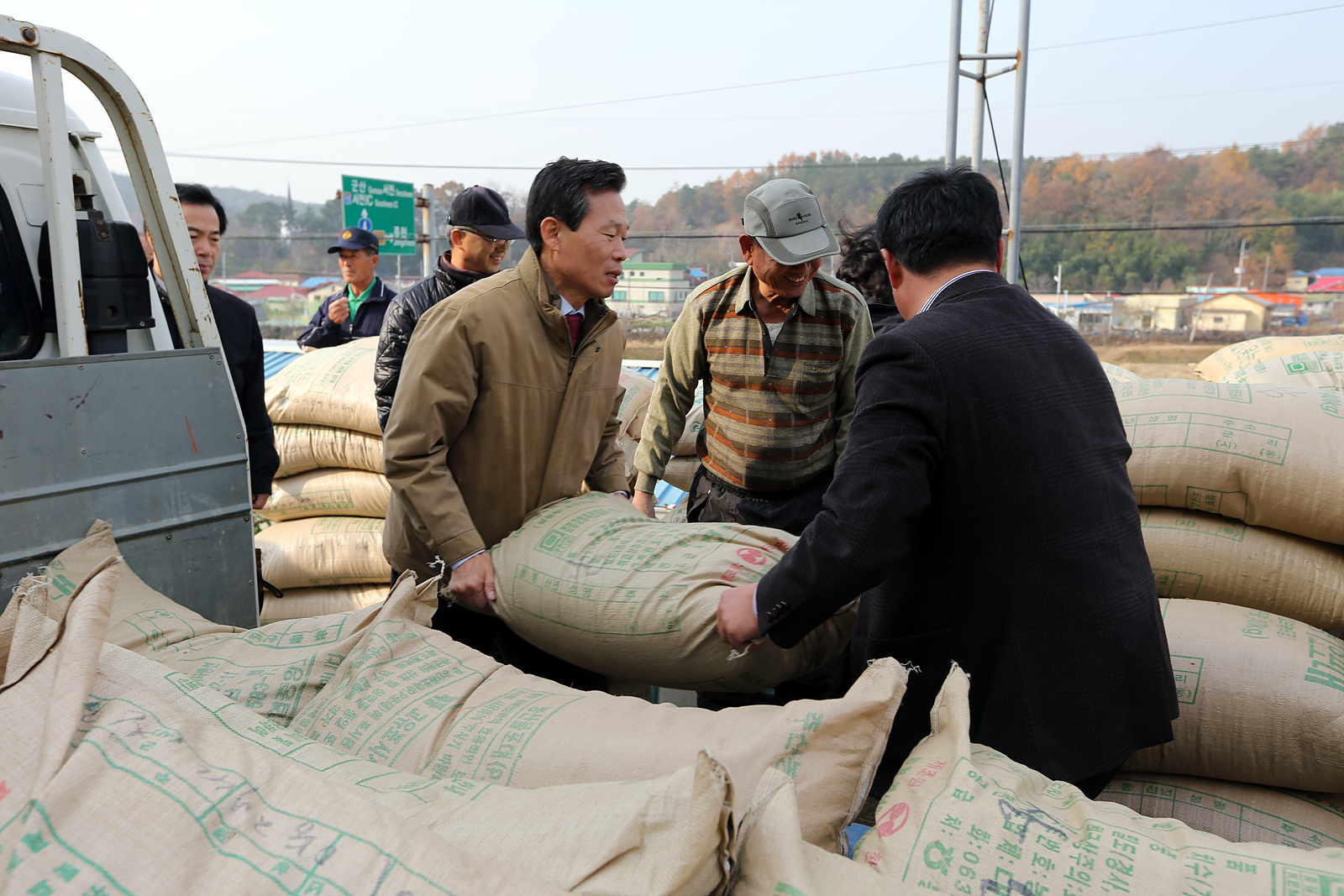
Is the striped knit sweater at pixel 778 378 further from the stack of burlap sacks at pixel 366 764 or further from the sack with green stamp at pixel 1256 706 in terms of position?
the stack of burlap sacks at pixel 366 764

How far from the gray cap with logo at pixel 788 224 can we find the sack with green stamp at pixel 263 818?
180cm

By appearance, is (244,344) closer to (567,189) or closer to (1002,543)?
(567,189)

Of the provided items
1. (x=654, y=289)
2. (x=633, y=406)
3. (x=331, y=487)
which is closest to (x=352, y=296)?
(x=331, y=487)

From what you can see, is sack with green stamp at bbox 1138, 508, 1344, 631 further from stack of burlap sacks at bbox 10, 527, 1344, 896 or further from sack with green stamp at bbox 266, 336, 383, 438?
sack with green stamp at bbox 266, 336, 383, 438

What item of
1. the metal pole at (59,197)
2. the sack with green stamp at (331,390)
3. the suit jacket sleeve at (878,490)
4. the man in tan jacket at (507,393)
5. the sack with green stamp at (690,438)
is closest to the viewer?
the suit jacket sleeve at (878,490)

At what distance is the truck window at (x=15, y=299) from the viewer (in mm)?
2100

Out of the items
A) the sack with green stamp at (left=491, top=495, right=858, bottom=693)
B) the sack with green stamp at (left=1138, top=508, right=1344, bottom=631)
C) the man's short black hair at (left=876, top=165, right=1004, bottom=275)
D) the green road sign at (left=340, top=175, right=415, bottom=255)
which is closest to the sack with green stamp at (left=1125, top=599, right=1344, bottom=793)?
the sack with green stamp at (left=1138, top=508, right=1344, bottom=631)

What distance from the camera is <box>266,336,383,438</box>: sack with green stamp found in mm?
3957

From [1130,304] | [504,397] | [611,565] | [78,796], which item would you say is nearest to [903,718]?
[611,565]

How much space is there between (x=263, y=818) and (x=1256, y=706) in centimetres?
176

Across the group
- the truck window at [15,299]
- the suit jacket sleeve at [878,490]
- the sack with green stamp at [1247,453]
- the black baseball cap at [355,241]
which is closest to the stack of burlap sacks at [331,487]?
the black baseball cap at [355,241]

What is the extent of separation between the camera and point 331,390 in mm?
4059

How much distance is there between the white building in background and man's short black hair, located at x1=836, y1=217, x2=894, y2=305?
11.5 metres

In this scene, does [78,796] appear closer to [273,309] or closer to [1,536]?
[1,536]
